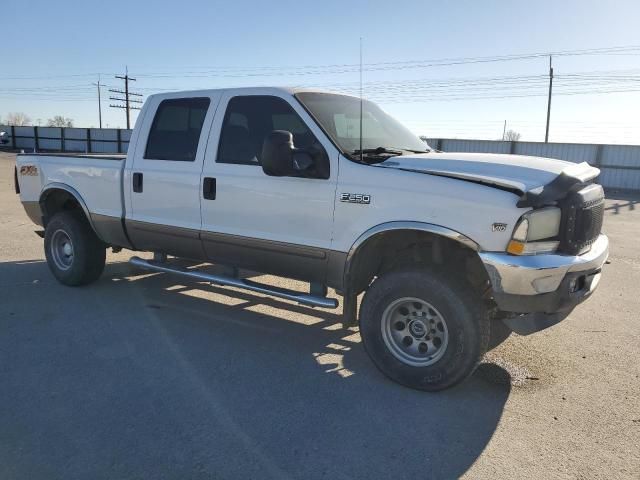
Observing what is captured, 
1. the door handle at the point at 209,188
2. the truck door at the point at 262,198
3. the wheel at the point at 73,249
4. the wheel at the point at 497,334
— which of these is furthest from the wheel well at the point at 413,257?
the wheel at the point at 73,249

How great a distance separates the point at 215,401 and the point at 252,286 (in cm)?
130

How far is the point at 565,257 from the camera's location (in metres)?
3.41

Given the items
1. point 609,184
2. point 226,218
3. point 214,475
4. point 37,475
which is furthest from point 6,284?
point 609,184

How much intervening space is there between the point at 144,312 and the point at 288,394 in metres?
2.31

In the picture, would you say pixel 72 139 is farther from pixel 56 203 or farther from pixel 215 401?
pixel 215 401

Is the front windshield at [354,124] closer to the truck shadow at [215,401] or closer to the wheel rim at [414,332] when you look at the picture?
the wheel rim at [414,332]

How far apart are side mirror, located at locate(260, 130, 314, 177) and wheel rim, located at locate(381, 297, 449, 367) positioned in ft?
4.02

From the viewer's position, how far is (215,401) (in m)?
3.51

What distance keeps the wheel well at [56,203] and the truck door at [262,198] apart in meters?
2.37

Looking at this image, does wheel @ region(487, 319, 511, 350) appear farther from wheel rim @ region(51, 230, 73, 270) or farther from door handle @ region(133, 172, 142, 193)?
wheel rim @ region(51, 230, 73, 270)

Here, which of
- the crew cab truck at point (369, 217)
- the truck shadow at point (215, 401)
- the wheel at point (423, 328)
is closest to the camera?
the truck shadow at point (215, 401)

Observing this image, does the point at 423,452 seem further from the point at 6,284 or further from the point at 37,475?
the point at 6,284

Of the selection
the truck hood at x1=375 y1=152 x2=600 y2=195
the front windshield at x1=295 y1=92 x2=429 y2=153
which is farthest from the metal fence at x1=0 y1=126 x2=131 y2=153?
the truck hood at x1=375 y1=152 x2=600 y2=195

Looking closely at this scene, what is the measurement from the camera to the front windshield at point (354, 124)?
426 centimetres
